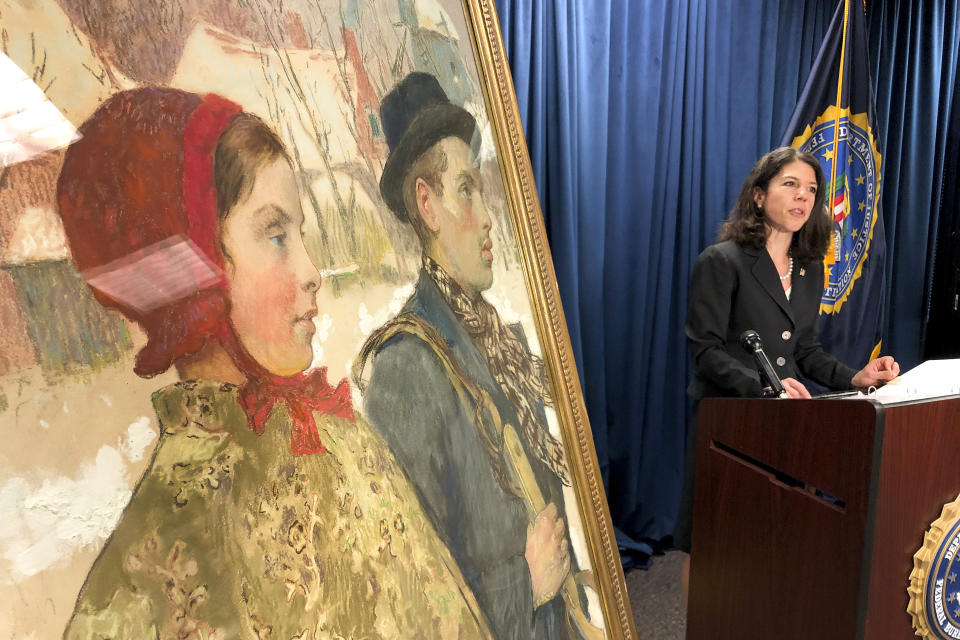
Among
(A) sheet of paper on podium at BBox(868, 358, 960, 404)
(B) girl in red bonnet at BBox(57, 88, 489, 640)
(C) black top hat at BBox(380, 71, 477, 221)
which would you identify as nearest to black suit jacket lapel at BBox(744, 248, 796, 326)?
(A) sheet of paper on podium at BBox(868, 358, 960, 404)

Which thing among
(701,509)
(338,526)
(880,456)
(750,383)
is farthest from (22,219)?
(750,383)

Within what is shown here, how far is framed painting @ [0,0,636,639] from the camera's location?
57cm

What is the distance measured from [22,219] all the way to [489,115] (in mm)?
761

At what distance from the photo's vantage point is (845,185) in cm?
282

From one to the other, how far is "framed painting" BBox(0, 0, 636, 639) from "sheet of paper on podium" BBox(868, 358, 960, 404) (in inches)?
24.5

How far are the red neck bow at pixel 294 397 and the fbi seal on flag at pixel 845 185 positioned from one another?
2.59 m

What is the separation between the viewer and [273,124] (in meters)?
0.78

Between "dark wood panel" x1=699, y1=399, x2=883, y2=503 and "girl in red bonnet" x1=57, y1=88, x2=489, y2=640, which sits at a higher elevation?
"girl in red bonnet" x1=57, y1=88, x2=489, y2=640

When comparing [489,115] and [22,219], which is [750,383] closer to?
[489,115]

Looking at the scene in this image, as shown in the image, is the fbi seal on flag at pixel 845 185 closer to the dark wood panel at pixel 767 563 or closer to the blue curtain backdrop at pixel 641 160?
the blue curtain backdrop at pixel 641 160

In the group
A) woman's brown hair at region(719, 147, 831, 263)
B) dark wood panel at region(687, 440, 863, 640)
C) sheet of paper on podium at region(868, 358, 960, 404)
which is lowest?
dark wood panel at region(687, 440, 863, 640)

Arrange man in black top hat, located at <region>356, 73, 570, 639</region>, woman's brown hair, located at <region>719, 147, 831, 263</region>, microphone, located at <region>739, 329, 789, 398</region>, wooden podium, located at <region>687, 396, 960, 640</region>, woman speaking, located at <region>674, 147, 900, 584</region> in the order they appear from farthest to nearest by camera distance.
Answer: woman's brown hair, located at <region>719, 147, 831, 263</region>, woman speaking, located at <region>674, 147, 900, 584</region>, microphone, located at <region>739, 329, 789, 398</region>, wooden podium, located at <region>687, 396, 960, 640</region>, man in black top hat, located at <region>356, 73, 570, 639</region>

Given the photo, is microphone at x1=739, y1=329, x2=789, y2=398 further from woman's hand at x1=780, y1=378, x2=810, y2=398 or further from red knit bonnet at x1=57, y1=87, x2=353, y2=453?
red knit bonnet at x1=57, y1=87, x2=353, y2=453

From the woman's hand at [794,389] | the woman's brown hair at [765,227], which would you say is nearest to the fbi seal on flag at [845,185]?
the woman's brown hair at [765,227]
